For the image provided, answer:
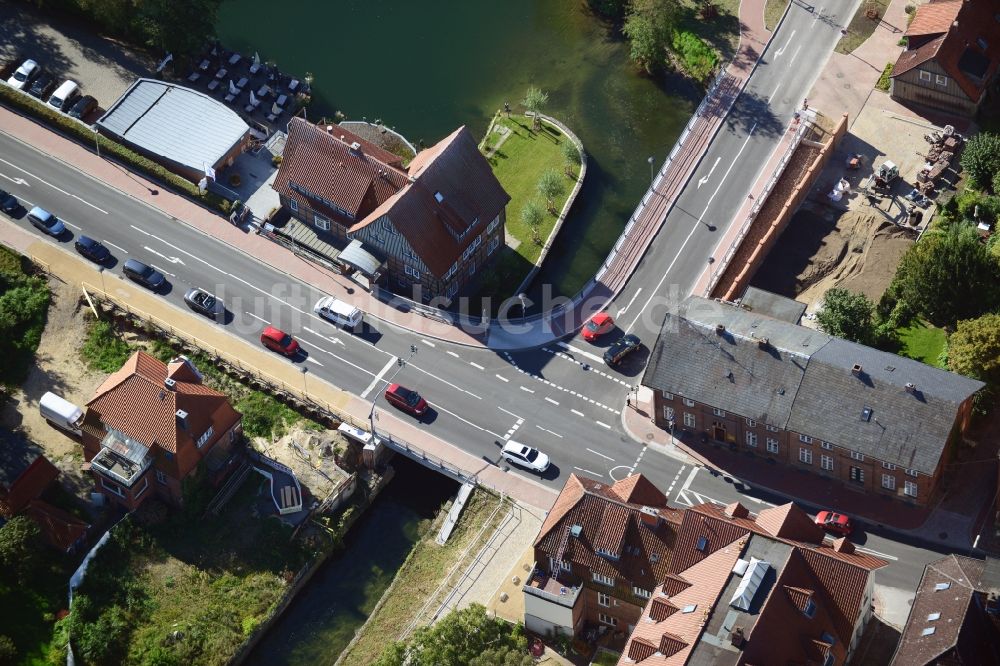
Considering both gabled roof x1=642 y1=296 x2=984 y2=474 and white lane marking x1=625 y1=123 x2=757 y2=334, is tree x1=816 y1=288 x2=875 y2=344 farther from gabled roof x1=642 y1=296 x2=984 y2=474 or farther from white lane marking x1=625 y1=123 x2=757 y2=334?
white lane marking x1=625 y1=123 x2=757 y2=334

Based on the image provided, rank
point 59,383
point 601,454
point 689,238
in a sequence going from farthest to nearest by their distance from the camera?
point 689,238
point 59,383
point 601,454

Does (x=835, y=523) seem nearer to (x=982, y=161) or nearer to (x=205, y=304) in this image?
(x=982, y=161)

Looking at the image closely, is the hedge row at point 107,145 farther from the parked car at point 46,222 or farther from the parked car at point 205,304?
the parked car at point 205,304

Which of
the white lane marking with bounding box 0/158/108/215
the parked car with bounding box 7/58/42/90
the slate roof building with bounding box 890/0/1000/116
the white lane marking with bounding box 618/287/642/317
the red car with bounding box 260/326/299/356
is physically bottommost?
the white lane marking with bounding box 0/158/108/215

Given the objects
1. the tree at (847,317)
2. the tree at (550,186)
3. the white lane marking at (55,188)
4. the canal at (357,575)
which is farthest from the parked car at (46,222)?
the tree at (847,317)

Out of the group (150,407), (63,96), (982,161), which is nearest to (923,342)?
(982,161)

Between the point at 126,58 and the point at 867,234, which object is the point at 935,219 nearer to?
the point at 867,234

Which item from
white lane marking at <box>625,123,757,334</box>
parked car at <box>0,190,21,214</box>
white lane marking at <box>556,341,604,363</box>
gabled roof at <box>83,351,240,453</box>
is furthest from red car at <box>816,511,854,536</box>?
parked car at <box>0,190,21,214</box>
